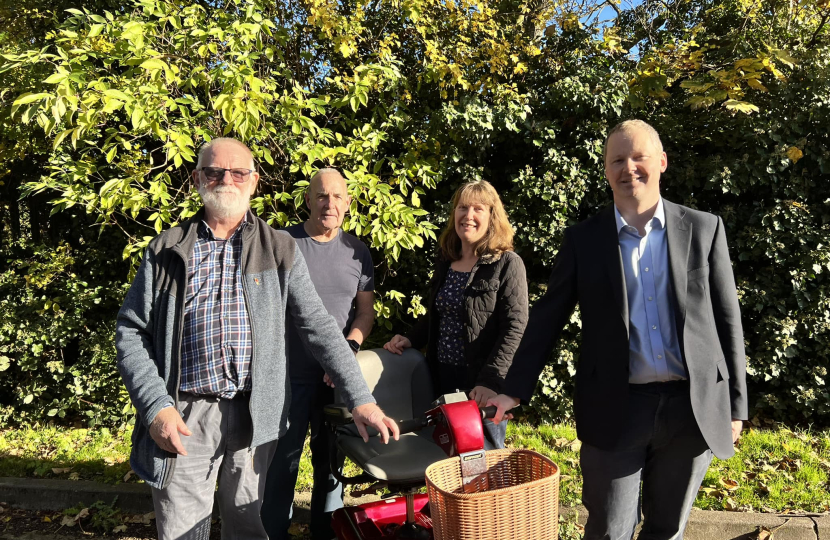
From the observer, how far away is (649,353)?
→ 2119 millimetres

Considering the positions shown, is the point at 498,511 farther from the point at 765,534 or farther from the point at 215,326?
the point at 765,534

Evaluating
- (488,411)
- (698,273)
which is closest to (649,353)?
(698,273)

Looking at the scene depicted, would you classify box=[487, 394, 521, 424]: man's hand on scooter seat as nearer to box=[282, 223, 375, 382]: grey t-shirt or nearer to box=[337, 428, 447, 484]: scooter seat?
box=[337, 428, 447, 484]: scooter seat

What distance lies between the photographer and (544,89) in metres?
5.43

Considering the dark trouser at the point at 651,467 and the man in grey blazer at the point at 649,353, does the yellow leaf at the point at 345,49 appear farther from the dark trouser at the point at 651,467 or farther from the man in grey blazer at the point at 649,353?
the dark trouser at the point at 651,467

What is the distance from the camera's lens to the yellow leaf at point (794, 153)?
4.72m

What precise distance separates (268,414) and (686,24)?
6.40m

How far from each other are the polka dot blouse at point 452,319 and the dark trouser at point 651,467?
95 centimetres

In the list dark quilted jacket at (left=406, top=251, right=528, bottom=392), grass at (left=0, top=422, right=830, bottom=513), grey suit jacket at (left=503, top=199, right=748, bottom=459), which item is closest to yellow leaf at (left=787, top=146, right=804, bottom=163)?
grass at (left=0, top=422, right=830, bottom=513)

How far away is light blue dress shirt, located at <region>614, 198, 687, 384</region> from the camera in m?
2.11

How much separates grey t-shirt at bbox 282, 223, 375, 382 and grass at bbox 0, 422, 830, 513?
141cm

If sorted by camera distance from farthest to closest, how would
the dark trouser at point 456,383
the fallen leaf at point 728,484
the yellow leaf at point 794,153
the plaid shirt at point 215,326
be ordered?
the yellow leaf at point 794,153
the fallen leaf at point 728,484
the dark trouser at point 456,383
the plaid shirt at point 215,326

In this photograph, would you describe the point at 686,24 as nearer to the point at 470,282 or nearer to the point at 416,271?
the point at 416,271

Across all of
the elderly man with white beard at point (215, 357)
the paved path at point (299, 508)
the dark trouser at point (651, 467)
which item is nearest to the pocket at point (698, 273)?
the dark trouser at point (651, 467)
